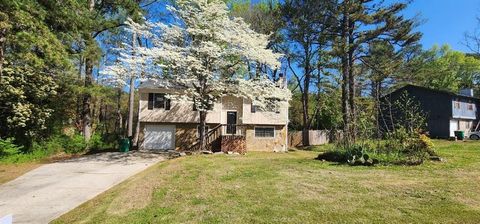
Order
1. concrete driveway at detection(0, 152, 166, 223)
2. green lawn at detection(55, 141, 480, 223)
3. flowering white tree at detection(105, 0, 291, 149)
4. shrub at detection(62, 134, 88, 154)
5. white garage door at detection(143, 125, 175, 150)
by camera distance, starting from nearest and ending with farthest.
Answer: green lawn at detection(55, 141, 480, 223), concrete driveway at detection(0, 152, 166, 223), flowering white tree at detection(105, 0, 291, 149), shrub at detection(62, 134, 88, 154), white garage door at detection(143, 125, 175, 150)

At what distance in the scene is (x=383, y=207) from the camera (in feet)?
20.4

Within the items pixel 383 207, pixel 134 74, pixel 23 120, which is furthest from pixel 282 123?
pixel 383 207

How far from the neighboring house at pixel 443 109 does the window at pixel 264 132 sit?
1545 cm

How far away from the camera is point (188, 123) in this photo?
23250 mm

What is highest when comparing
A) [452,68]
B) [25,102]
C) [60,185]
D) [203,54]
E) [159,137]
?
[452,68]

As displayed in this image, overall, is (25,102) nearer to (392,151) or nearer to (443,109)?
(392,151)

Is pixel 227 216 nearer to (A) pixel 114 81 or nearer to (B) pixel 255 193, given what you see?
(B) pixel 255 193

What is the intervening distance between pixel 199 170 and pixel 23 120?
11004 millimetres

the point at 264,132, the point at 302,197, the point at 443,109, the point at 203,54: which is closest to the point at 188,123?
the point at 264,132

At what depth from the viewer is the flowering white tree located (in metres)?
17.9

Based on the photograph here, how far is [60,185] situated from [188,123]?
1244 cm

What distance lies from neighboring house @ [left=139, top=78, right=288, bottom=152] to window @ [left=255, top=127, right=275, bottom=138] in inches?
15.5

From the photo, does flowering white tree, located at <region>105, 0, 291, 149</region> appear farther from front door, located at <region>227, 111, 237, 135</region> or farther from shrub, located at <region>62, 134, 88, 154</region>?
shrub, located at <region>62, 134, 88, 154</region>

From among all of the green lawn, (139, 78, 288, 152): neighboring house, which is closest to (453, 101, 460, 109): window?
(139, 78, 288, 152): neighboring house
